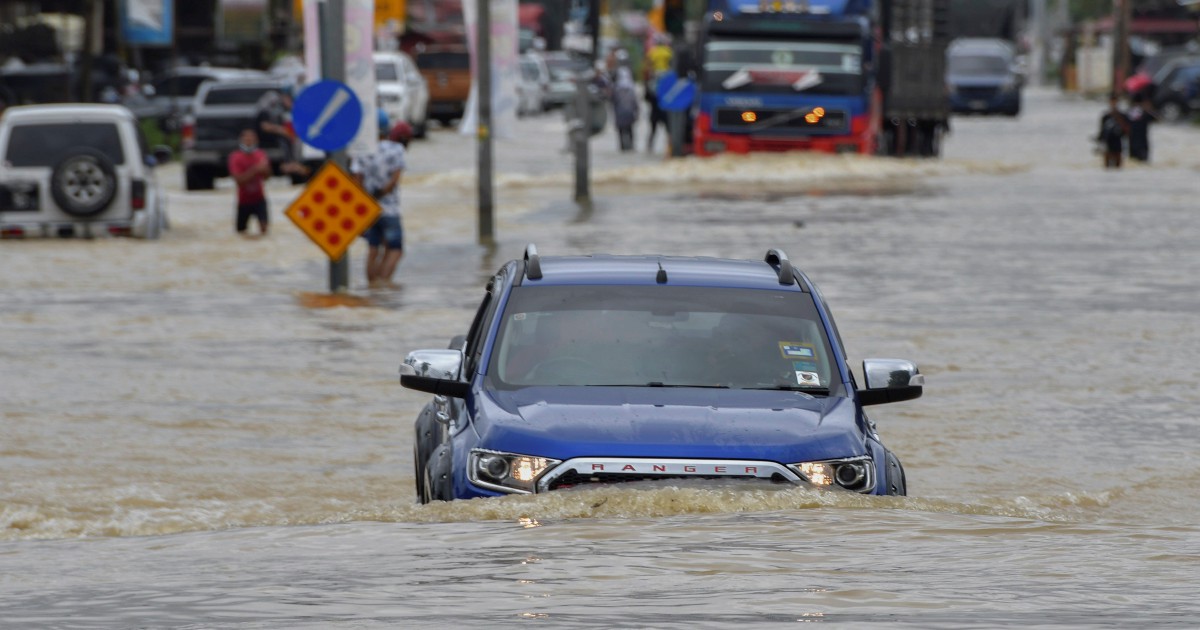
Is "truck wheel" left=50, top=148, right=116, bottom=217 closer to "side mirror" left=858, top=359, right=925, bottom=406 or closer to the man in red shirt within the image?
the man in red shirt

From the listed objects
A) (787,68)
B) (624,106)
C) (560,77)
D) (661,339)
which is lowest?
(560,77)

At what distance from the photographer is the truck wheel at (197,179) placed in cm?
3559

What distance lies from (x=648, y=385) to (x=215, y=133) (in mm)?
27289

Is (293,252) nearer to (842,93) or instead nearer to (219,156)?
(219,156)

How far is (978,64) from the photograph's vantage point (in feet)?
205

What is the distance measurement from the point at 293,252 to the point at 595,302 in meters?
16.5

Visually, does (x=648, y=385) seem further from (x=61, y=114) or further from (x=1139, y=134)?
(x=1139, y=134)

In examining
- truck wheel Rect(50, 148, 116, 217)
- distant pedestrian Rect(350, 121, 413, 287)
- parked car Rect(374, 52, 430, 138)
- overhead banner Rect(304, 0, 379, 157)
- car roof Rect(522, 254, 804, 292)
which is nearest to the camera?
car roof Rect(522, 254, 804, 292)

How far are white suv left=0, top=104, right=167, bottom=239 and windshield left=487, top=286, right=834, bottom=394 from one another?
1693 centimetres

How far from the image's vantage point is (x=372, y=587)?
7516mm

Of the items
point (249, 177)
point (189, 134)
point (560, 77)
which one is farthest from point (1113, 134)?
point (560, 77)

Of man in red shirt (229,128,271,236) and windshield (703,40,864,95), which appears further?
windshield (703,40,864,95)

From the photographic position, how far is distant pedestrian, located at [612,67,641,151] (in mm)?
46000

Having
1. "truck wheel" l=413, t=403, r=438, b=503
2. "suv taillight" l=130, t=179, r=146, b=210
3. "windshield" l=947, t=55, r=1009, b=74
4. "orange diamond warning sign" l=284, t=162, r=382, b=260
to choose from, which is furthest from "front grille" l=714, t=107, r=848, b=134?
"truck wheel" l=413, t=403, r=438, b=503
